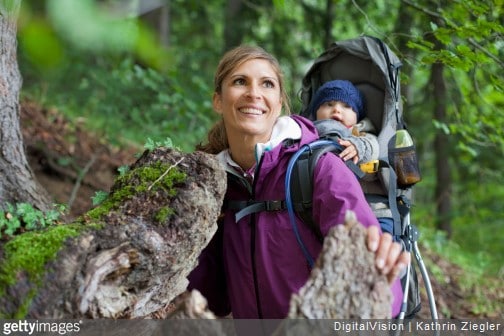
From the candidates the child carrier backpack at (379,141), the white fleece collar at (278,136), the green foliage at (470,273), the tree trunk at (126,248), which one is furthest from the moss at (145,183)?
the green foliage at (470,273)

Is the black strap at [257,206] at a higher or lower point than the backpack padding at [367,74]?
lower

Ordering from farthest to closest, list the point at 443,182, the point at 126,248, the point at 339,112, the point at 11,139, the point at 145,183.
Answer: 1. the point at 443,182
2. the point at 339,112
3. the point at 11,139
4. the point at 145,183
5. the point at 126,248

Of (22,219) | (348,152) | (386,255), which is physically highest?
(348,152)

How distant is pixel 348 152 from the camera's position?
3268 millimetres

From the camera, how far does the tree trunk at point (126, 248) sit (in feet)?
7.13

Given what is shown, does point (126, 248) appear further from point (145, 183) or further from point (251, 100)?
point (251, 100)

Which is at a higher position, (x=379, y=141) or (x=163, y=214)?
(x=379, y=141)

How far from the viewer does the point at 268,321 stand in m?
2.92

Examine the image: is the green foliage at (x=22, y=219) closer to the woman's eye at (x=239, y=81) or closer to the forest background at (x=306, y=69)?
the woman's eye at (x=239, y=81)

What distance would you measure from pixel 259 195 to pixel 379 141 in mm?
1171

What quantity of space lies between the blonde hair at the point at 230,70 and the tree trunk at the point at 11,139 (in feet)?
3.83

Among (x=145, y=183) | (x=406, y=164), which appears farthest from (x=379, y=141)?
(x=145, y=183)

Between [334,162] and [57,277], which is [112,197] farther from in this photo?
[334,162]

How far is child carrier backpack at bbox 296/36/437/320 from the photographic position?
2797 millimetres
